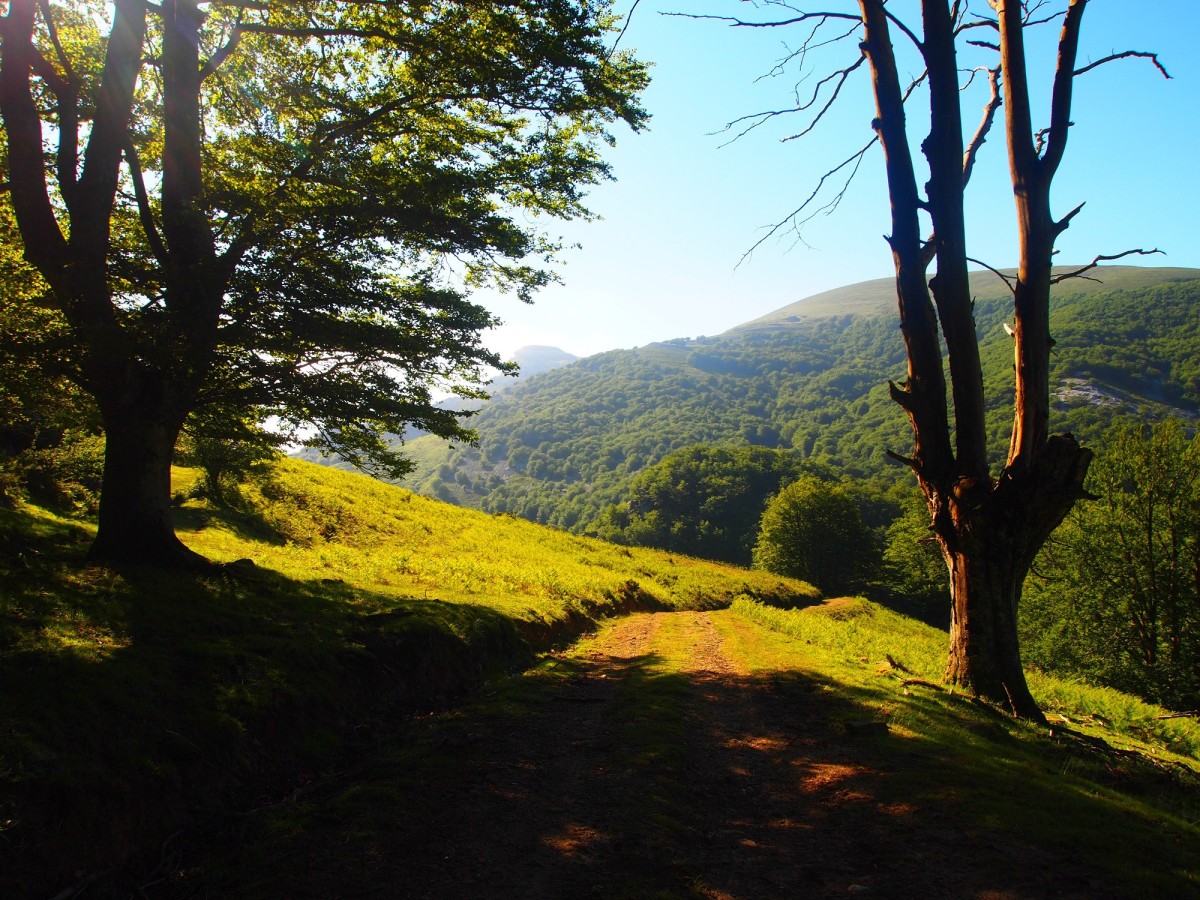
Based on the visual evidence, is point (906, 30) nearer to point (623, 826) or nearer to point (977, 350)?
point (977, 350)

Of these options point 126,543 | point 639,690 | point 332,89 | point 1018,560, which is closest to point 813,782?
point 639,690

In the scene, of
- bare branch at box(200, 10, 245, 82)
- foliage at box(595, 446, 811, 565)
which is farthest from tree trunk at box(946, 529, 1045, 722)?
foliage at box(595, 446, 811, 565)

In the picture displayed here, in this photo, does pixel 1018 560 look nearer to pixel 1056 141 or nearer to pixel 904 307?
pixel 904 307

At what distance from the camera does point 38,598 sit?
7.14m

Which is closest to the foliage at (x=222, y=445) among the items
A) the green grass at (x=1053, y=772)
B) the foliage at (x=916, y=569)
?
the green grass at (x=1053, y=772)

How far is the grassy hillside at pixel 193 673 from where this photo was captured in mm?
4531

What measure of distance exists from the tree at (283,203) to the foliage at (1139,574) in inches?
983

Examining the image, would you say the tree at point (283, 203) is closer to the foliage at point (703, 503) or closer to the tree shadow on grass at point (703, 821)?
the tree shadow on grass at point (703, 821)

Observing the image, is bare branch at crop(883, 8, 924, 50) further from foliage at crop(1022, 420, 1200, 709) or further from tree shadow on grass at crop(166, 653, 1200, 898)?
foliage at crop(1022, 420, 1200, 709)

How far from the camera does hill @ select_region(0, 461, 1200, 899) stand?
169 inches

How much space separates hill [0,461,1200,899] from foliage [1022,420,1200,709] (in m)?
16.2

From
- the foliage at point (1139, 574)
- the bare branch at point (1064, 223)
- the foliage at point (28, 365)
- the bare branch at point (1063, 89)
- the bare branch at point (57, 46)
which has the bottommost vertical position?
the foliage at point (1139, 574)

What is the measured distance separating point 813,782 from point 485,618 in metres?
7.55

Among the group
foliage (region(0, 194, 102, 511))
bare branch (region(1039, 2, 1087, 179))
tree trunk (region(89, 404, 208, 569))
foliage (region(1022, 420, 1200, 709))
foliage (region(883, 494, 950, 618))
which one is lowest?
foliage (region(883, 494, 950, 618))
